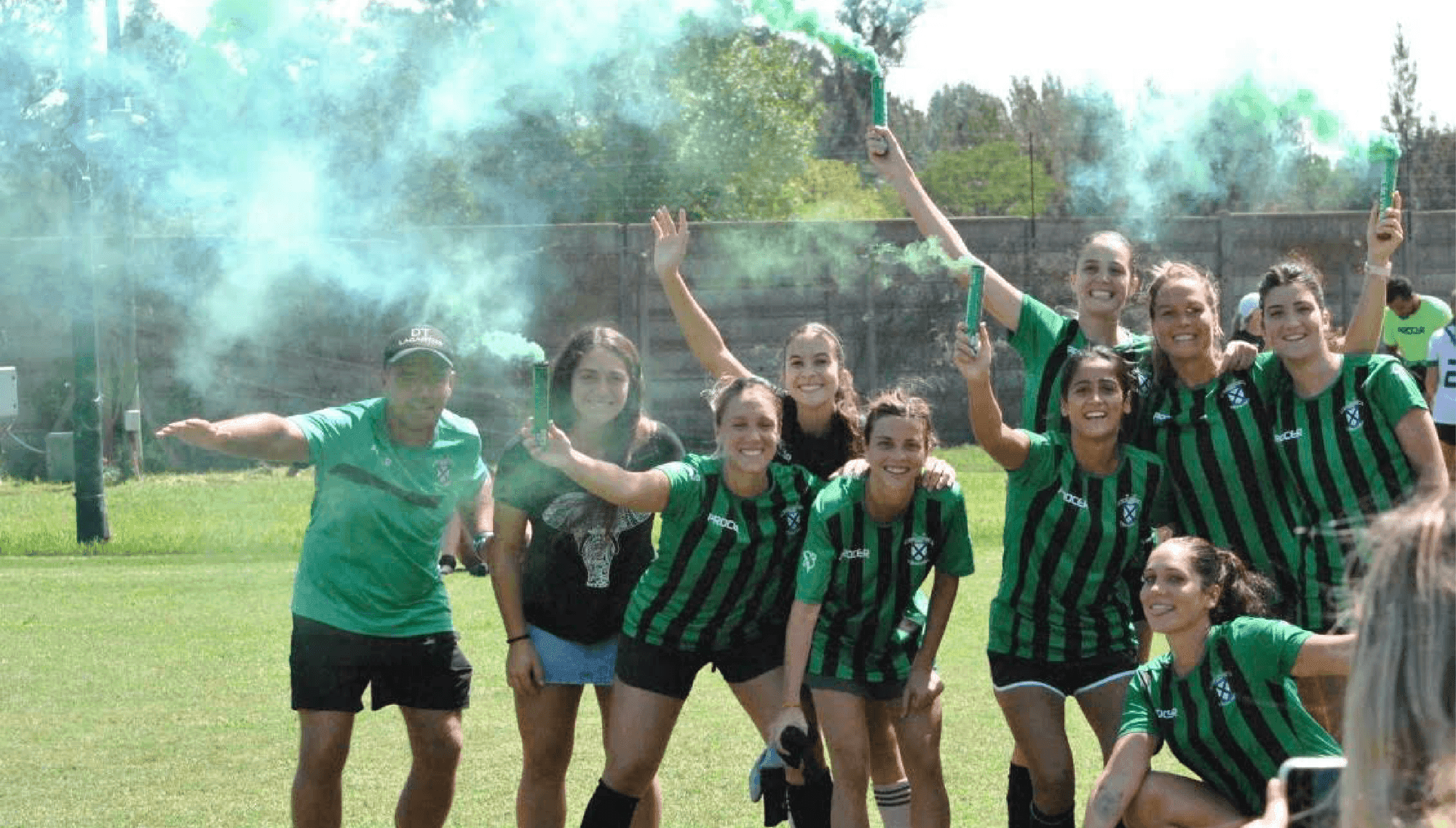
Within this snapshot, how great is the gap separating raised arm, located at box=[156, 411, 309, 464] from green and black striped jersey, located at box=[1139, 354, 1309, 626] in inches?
103

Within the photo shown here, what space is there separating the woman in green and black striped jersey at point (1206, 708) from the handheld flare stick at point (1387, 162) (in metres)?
1.35

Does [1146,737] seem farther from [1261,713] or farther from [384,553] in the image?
[384,553]

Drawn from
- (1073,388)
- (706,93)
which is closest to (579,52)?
(706,93)

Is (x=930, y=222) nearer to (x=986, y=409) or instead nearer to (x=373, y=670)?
(x=986, y=409)

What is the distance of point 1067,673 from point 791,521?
3.08ft

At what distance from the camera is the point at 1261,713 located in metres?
4.77

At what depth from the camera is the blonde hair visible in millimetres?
1979

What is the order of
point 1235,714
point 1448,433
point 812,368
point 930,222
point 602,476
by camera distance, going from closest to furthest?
1. point 1235,714
2. point 602,476
3. point 812,368
4. point 930,222
5. point 1448,433

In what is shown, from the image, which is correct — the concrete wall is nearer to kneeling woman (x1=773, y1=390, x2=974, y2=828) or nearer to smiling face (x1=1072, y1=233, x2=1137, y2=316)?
smiling face (x1=1072, y1=233, x2=1137, y2=316)

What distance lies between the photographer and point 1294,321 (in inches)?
203

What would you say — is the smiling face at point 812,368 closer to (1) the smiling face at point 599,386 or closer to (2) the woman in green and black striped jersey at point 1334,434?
(1) the smiling face at point 599,386

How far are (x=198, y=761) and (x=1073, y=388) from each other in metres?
3.78

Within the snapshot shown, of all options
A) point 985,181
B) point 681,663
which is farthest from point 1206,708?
point 985,181

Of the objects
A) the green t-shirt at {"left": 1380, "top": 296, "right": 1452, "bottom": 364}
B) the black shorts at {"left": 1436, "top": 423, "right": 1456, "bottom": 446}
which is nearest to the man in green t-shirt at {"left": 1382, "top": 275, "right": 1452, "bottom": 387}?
the green t-shirt at {"left": 1380, "top": 296, "right": 1452, "bottom": 364}
